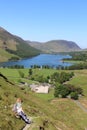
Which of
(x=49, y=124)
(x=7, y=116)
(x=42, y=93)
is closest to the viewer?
(x=7, y=116)

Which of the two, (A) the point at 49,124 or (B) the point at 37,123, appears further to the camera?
(A) the point at 49,124

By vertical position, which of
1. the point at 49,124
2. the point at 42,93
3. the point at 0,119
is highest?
the point at 0,119

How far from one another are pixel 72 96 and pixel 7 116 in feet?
432

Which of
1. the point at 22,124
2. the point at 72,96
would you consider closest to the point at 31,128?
the point at 22,124

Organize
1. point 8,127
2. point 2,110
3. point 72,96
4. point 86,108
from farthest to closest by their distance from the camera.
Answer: point 72,96 → point 86,108 → point 2,110 → point 8,127

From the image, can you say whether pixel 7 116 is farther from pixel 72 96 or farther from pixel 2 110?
pixel 72 96

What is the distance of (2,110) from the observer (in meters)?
41.3

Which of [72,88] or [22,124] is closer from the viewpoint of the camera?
[22,124]

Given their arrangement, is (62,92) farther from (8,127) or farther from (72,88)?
(8,127)

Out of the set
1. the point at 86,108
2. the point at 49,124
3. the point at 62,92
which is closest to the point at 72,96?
the point at 62,92

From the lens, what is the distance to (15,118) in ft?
126

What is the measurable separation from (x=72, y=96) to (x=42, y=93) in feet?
92.4

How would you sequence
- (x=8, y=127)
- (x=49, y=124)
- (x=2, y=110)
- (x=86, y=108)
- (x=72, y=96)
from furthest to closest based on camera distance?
(x=72, y=96) < (x=86, y=108) < (x=49, y=124) < (x=2, y=110) < (x=8, y=127)

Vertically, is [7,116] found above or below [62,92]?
above
